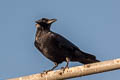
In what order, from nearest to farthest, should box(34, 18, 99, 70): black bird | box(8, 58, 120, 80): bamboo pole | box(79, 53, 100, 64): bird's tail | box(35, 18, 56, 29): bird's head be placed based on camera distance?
box(8, 58, 120, 80): bamboo pole
box(79, 53, 100, 64): bird's tail
box(34, 18, 99, 70): black bird
box(35, 18, 56, 29): bird's head

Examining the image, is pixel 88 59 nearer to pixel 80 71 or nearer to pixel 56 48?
pixel 56 48

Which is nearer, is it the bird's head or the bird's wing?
the bird's wing

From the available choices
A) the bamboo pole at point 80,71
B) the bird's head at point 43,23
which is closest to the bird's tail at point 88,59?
the bird's head at point 43,23

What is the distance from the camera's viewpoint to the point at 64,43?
8062 mm

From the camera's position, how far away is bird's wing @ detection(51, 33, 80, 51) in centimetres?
790

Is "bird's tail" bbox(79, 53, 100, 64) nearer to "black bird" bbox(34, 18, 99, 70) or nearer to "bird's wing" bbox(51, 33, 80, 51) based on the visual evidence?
"black bird" bbox(34, 18, 99, 70)

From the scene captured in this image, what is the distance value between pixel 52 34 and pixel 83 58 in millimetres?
1276

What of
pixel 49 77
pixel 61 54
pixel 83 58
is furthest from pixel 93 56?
pixel 49 77

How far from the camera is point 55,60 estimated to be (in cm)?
823

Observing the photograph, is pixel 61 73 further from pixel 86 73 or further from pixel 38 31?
pixel 38 31

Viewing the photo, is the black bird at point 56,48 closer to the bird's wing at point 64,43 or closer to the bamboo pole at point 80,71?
the bird's wing at point 64,43

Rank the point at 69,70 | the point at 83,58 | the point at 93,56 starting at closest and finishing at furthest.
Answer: the point at 69,70 < the point at 93,56 < the point at 83,58

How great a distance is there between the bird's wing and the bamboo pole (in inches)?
126

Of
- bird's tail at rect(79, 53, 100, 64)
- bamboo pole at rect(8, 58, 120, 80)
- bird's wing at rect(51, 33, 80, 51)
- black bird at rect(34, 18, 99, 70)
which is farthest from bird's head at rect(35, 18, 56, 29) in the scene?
bamboo pole at rect(8, 58, 120, 80)
